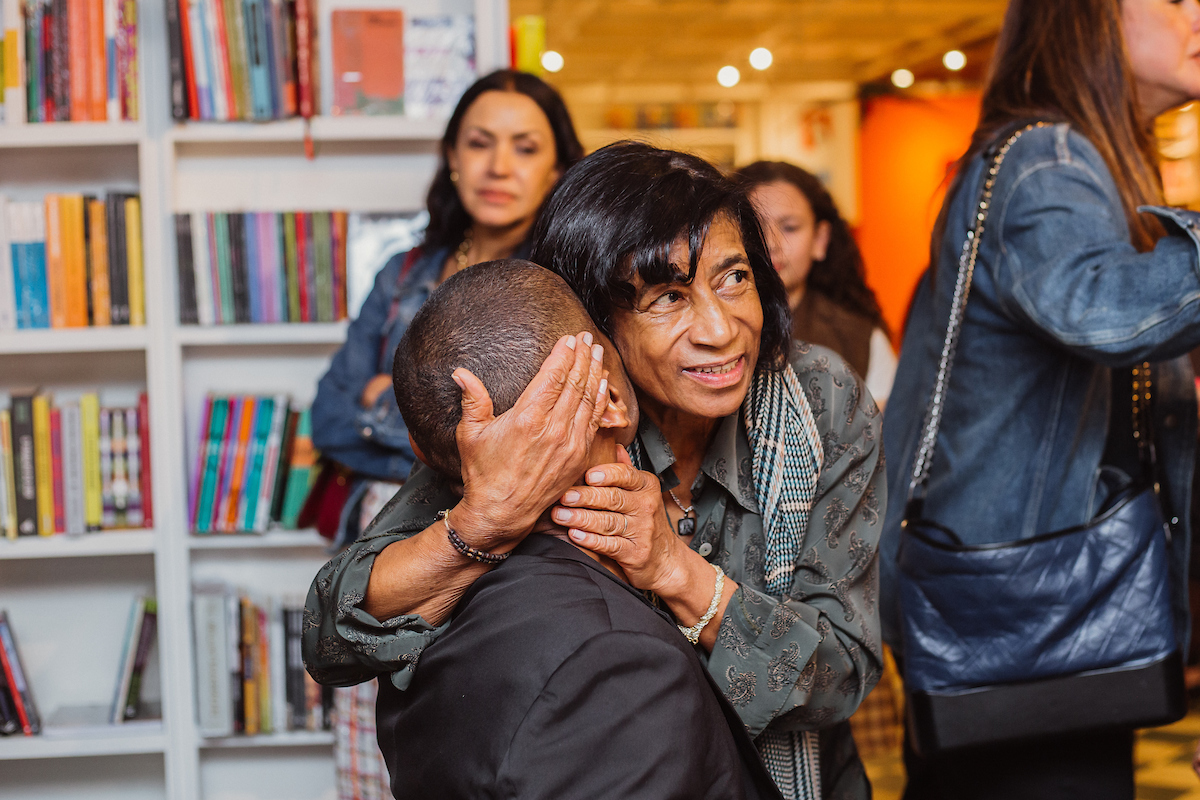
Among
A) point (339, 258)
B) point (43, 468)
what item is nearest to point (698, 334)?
point (339, 258)

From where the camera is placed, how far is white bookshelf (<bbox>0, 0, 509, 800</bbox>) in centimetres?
254

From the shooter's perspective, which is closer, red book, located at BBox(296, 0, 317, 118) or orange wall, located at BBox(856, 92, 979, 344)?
red book, located at BBox(296, 0, 317, 118)

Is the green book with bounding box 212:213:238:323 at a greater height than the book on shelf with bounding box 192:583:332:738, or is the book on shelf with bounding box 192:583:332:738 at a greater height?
the green book with bounding box 212:213:238:323

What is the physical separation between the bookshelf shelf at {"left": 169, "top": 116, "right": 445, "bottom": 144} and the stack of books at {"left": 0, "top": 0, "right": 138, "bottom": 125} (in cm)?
18

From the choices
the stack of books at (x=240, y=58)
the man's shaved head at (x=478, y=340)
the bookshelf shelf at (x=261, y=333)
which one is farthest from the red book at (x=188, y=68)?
the man's shaved head at (x=478, y=340)

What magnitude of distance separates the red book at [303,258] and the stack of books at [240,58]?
259 mm

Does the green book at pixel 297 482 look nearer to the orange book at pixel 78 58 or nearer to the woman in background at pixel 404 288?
the woman in background at pixel 404 288

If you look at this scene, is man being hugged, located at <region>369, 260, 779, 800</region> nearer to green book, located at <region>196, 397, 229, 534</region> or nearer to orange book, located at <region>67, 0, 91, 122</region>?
green book, located at <region>196, 397, 229, 534</region>

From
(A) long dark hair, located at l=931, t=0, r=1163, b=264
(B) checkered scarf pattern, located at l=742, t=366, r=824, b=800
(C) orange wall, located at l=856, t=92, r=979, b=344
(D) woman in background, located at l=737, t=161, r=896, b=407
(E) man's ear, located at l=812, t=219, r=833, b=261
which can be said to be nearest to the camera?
(B) checkered scarf pattern, located at l=742, t=366, r=824, b=800

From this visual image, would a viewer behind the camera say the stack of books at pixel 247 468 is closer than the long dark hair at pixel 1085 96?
No

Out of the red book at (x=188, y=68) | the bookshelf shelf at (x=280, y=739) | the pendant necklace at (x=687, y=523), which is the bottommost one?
the bookshelf shelf at (x=280, y=739)

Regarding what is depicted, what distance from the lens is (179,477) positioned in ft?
8.31

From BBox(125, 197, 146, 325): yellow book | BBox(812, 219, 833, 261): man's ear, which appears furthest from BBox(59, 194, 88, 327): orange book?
BBox(812, 219, 833, 261): man's ear

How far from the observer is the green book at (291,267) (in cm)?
257
